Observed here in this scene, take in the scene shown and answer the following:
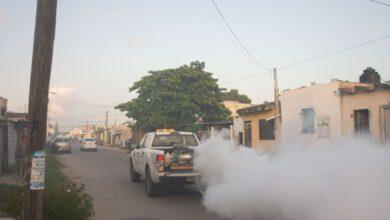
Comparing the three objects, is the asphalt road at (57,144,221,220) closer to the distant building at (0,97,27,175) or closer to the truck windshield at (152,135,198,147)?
the truck windshield at (152,135,198,147)

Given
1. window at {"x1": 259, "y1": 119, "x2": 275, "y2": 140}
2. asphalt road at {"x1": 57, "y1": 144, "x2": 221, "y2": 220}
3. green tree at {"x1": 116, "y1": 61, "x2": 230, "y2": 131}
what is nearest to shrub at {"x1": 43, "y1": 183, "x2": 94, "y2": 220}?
asphalt road at {"x1": 57, "y1": 144, "x2": 221, "y2": 220}

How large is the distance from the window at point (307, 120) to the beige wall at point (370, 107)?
2.53 meters

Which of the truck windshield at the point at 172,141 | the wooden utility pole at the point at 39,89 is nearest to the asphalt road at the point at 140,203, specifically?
the truck windshield at the point at 172,141

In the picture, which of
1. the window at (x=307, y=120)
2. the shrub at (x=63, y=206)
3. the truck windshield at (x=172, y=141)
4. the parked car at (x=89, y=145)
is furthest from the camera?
the parked car at (x=89, y=145)

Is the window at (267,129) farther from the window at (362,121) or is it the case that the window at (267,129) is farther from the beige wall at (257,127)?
the window at (362,121)

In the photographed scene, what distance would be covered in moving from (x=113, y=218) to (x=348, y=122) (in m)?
15.1

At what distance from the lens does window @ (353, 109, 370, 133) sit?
66.2 feet

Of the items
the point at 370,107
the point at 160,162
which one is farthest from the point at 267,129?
the point at 160,162

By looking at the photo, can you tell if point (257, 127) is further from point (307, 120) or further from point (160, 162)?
point (160, 162)

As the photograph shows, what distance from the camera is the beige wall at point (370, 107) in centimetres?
1906

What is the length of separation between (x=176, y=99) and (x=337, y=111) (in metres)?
16.6

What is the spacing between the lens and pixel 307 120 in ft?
79.1

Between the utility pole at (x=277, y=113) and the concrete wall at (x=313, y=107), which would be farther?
the utility pole at (x=277, y=113)

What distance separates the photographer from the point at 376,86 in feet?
63.4
